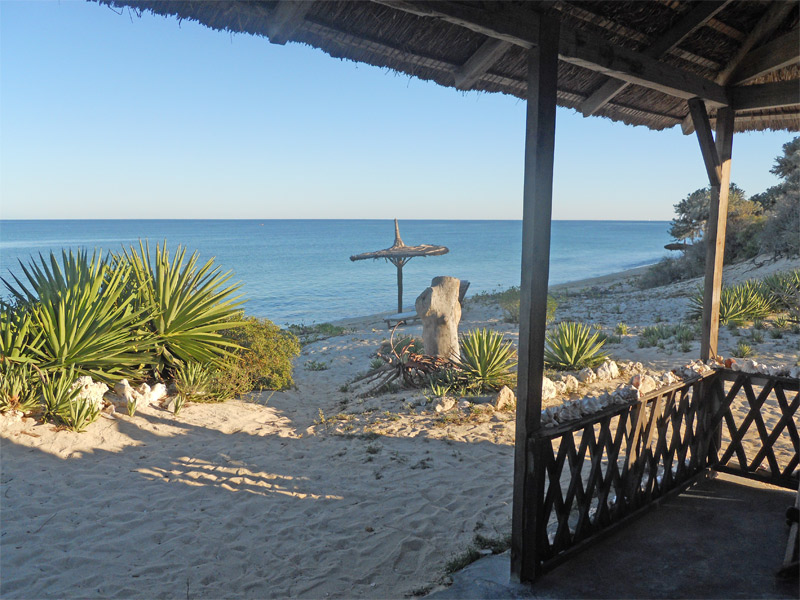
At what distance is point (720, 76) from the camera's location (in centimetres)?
459

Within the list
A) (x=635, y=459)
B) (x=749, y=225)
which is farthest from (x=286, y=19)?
(x=749, y=225)

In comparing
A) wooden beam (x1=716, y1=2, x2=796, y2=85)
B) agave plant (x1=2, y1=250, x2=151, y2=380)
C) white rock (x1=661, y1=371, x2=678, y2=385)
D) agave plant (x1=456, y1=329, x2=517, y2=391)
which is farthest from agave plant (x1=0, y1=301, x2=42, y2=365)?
wooden beam (x1=716, y1=2, x2=796, y2=85)

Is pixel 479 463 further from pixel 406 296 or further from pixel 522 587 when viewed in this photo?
pixel 406 296

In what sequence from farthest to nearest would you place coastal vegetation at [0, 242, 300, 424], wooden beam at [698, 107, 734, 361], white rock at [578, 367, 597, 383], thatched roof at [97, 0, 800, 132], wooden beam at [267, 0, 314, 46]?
white rock at [578, 367, 597, 383] → coastal vegetation at [0, 242, 300, 424] → wooden beam at [698, 107, 734, 361] → thatched roof at [97, 0, 800, 132] → wooden beam at [267, 0, 314, 46]

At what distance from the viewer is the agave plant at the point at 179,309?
7398 millimetres

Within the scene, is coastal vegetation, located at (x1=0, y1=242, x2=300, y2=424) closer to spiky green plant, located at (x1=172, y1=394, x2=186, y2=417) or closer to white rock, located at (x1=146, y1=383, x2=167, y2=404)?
white rock, located at (x1=146, y1=383, x2=167, y2=404)

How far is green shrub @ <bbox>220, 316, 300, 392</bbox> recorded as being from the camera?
8.04 metres

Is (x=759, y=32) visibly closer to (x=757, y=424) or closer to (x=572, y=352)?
(x=757, y=424)

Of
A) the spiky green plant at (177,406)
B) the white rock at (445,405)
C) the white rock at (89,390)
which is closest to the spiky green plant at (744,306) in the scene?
the white rock at (445,405)

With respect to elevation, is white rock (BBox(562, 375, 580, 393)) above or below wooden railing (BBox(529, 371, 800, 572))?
below

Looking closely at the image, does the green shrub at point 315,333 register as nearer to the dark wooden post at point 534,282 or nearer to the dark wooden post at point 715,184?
the dark wooden post at point 715,184

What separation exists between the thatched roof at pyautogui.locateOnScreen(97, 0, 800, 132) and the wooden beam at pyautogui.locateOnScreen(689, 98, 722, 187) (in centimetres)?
10

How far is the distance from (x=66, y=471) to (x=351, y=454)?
267cm

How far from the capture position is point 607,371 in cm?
793
